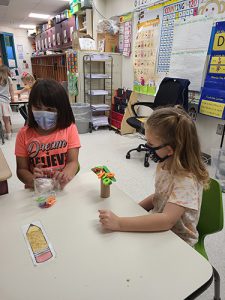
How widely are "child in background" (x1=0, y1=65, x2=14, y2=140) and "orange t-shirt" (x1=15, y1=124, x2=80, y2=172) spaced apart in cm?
302

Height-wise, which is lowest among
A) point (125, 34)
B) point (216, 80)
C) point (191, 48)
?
point (216, 80)

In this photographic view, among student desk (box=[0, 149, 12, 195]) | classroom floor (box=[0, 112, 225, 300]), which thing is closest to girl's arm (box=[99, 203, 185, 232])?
student desk (box=[0, 149, 12, 195])

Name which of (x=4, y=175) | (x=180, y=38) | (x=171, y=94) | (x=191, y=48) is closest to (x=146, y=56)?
(x=180, y=38)

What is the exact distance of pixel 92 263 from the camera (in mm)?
635

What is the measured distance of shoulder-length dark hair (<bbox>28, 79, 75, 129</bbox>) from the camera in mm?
1103

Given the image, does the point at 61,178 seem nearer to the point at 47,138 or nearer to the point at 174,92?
the point at 47,138

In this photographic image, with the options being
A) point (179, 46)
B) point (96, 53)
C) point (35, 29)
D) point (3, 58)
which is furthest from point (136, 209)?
point (35, 29)

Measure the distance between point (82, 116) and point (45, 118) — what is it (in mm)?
3042

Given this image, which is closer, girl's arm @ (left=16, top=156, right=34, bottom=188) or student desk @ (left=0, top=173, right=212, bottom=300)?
student desk @ (left=0, top=173, right=212, bottom=300)

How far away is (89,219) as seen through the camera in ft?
2.67

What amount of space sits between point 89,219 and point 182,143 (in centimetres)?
45

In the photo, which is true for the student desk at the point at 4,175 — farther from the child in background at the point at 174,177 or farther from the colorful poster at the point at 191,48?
the colorful poster at the point at 191,48

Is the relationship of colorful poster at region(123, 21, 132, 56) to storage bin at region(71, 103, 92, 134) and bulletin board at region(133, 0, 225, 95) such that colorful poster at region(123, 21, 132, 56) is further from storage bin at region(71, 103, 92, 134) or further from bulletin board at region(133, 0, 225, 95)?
storage bin at region(71, 103, 92, 134)

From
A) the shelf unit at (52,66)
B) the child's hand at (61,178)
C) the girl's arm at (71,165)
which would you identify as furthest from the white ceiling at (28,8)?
the child's hand at (61,178)
